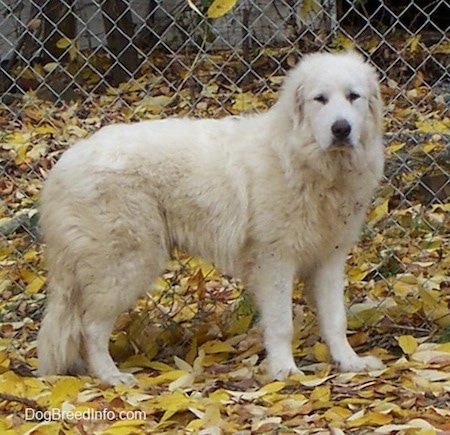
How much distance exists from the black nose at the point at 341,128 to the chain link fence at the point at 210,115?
435 millimetres

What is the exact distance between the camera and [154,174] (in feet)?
13.1

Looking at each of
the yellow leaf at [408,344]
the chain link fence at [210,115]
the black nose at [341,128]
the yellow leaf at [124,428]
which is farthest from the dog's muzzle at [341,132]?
the yellow leaf at [124,428]

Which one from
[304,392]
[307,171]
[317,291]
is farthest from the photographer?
[317,291]

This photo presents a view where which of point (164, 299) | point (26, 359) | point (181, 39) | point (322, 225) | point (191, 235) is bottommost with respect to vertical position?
point (26, 359)

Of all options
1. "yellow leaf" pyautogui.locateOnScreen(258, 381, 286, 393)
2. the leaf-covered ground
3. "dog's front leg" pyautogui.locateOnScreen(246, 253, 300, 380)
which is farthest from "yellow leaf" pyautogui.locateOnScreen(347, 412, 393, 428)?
"dog's front leg" pyautogui.locateOnScreen(246, 253, 300, 380)

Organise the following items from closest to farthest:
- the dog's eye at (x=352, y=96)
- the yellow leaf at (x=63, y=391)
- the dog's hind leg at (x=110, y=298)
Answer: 1. the yellow leaf at (x=63, y=391)
2. the dog's eye at (x=352, y=96)
3. the dog's hind leg at (x=110, y=298)

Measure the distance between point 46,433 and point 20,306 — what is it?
1.61m

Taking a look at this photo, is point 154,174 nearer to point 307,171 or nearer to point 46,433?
point 307,171

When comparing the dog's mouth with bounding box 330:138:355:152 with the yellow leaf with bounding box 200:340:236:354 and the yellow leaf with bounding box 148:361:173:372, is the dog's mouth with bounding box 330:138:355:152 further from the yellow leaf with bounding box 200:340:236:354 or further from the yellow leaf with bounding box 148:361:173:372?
the yellow leaf with bounding box 148:361:173:372

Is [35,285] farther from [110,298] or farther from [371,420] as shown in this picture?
[371,420]

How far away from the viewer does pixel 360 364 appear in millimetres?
3928

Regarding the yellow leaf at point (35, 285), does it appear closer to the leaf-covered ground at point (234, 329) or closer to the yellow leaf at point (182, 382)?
the leaf-covered ground at point (234, 329)

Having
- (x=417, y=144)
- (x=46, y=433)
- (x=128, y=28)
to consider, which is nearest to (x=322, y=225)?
(x=46, y=433)

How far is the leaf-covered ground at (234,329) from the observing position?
129 inches
